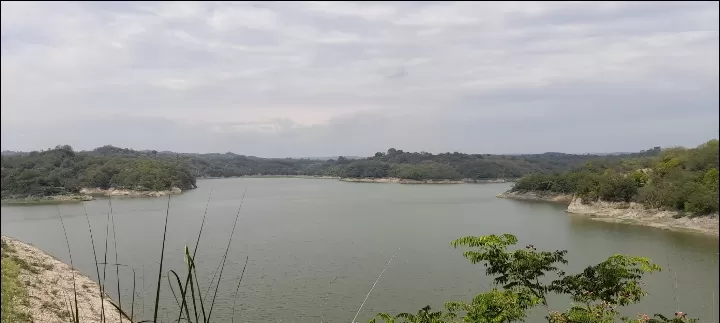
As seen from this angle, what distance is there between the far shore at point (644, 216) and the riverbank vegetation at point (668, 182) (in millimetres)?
381

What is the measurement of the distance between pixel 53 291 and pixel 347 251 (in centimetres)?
1097

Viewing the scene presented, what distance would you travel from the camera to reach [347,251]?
779 inches

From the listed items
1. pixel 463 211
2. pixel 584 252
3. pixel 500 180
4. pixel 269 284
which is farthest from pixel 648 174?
pixel 500 180

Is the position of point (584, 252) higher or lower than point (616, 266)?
lower

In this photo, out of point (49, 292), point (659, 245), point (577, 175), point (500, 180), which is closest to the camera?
point (49, 292)

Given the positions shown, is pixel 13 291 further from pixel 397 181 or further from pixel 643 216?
pixel 397 181

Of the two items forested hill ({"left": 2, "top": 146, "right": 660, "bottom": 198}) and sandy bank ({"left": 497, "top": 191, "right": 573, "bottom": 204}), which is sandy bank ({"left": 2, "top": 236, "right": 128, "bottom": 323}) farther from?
sandy bank ({"left": 497, "top": 191, "right": 573, "bottom": 204})

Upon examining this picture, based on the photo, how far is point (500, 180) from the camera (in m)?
82.0

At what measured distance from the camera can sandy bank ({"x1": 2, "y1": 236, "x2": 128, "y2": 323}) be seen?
370 inches

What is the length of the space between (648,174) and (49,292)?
35834 millimetres

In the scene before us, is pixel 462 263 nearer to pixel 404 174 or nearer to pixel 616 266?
pixel 616 266

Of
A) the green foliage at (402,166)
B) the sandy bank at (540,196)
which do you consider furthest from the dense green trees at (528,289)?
the green foliage at (402,166)

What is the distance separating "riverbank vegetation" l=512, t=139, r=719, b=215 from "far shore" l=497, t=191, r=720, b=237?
15.0 inches

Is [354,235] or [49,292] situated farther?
[354,235]
